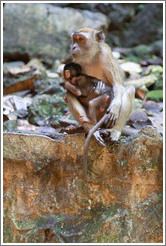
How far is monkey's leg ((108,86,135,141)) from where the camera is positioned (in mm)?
3707

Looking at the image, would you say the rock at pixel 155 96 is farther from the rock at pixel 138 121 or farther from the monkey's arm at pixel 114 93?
the monkey's arm at pixel 114 93

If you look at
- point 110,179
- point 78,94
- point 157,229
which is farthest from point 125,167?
point 78,94

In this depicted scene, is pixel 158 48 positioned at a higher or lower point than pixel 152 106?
higher

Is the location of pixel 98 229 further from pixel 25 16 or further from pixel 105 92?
pixel 25 16

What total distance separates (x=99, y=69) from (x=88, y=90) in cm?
35

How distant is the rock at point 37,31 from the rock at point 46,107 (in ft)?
13.6

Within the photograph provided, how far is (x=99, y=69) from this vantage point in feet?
13.5

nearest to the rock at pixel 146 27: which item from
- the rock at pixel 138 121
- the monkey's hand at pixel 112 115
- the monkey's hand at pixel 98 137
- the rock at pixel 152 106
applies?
the rock at pixel 152 106

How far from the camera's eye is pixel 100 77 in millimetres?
4172

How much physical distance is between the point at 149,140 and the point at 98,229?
1.35 metres

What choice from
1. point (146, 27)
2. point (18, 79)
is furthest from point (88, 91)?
point (146, 27)

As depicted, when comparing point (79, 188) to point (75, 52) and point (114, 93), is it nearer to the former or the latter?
point (114, 93)

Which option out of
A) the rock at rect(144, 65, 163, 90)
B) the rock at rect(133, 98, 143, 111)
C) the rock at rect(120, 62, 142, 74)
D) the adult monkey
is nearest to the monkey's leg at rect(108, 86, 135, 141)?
the adult monkey

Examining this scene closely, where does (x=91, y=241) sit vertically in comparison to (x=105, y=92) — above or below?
below
